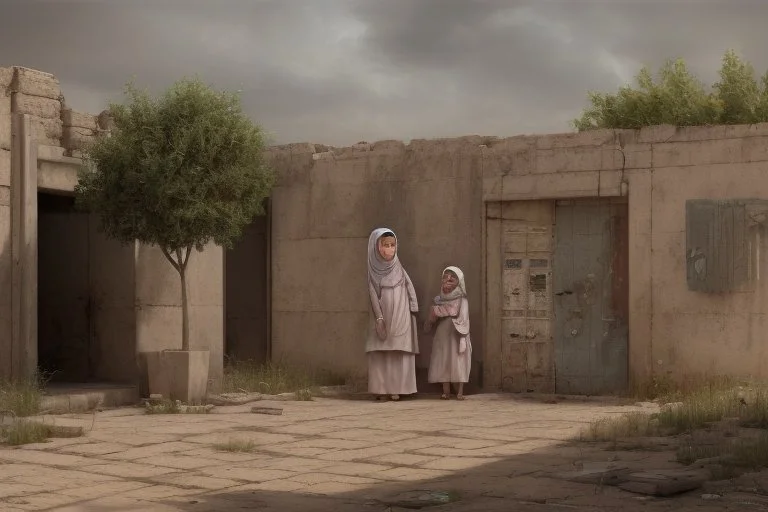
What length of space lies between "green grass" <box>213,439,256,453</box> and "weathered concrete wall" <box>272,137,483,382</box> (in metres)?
5.90

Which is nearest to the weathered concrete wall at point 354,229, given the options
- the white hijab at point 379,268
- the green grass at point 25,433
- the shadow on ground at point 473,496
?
the white hijab at point 379,268

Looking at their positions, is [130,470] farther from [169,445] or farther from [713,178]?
[713,178]

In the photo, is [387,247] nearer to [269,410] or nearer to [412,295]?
[412,295]

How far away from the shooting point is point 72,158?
1278 cm

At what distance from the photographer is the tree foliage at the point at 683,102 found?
3156 centimetres

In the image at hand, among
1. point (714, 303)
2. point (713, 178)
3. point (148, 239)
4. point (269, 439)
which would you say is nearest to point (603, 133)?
point (713, 178)

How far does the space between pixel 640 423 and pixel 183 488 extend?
4.09m

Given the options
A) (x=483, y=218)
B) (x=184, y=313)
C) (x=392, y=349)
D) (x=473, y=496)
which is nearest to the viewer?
(x=473, y=496)

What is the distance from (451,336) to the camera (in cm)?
1369

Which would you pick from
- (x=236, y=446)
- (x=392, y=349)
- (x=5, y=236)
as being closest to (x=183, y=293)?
(x=5, y=236)

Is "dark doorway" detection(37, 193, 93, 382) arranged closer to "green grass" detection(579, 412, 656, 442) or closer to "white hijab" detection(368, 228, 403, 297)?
"white hijab" detection(368, 228, 403, 297)

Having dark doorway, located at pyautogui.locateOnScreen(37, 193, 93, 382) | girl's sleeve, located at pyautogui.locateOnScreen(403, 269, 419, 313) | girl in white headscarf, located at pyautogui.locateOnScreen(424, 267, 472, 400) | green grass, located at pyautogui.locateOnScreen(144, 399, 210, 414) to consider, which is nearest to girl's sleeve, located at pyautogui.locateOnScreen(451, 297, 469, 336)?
girl in white headscarf, located at pyautogui.locateOnScreen(424, 267, 472, 400)

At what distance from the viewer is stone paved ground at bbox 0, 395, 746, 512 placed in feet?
21.3

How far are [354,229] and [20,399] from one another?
18.0ft
